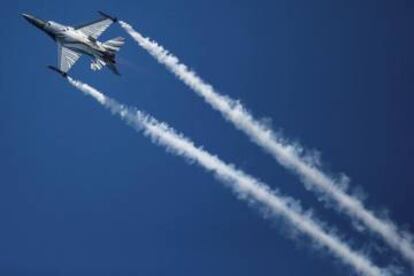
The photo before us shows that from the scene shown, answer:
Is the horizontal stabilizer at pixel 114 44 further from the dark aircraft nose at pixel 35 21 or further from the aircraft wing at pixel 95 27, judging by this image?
the dark aircraft nose at pixel 35 21

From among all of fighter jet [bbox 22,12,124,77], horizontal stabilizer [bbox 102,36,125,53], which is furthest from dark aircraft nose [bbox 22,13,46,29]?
horizontal stabilizer [bbox 102,36,125,53]

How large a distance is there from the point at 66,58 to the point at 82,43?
8.96 ft

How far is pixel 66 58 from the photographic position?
68125 mm

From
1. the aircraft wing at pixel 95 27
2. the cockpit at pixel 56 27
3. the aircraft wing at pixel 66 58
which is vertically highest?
the aircraft wing at pixel 95 27

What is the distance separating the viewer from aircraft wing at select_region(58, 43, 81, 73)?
67875 millimetres

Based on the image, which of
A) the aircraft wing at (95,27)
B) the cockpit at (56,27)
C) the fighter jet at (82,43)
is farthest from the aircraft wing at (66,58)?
the aircraft wing at (95,27)

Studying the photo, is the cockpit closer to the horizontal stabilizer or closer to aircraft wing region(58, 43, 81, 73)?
aircraft wing region(58, 43, 81, 73)

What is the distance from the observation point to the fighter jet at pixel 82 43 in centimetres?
6581

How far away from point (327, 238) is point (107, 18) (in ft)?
103

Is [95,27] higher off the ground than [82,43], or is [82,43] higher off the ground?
[95,27]

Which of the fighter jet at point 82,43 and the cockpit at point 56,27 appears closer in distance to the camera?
the fighter jet at point 82,43

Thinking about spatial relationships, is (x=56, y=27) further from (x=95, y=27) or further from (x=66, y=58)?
(x=95, y=27)

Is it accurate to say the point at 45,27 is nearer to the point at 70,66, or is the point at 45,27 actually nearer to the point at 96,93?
the point at 70,66

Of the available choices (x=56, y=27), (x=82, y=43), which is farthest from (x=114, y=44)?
(x=56, y=27)
